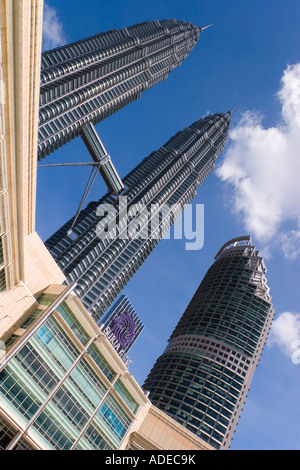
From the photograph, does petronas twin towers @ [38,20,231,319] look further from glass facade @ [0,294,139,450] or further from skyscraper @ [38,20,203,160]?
glass facade @ [0,294,139,450]

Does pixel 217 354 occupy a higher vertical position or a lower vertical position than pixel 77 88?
lower

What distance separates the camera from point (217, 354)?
131 meters

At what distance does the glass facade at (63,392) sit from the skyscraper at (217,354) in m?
62.2

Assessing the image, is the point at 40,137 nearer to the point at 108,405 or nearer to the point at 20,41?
the point at 108,405

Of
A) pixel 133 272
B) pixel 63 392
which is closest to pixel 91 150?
pixel 133 272

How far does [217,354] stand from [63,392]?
9107 centimetres

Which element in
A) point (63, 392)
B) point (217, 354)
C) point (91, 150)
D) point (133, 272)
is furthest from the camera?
point (133, 272)

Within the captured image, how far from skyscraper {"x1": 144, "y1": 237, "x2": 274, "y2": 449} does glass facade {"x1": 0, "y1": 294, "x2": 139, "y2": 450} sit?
204 feet

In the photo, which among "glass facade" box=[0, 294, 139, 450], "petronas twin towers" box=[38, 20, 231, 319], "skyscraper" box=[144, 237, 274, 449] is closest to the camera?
"glass facade" box=[0, 294, 139, 450]

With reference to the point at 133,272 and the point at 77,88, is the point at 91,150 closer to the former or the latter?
the point at 77,88

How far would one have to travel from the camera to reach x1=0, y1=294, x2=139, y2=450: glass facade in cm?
4347

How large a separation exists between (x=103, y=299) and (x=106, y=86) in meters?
109

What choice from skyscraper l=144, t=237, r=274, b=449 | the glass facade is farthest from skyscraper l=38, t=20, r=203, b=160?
the glass facade
